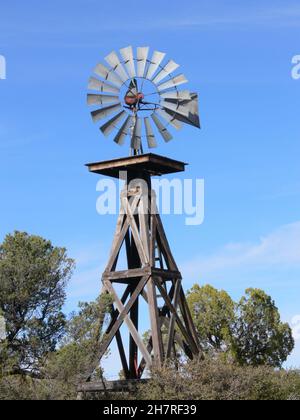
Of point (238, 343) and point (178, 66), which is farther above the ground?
point (178, 66)

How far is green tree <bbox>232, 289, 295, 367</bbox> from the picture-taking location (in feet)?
192

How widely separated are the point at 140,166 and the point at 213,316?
82.4 feet

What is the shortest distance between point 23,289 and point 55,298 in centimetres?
150

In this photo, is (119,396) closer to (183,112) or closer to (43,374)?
(43,374)

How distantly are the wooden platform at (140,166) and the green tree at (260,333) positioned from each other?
24.8 meters

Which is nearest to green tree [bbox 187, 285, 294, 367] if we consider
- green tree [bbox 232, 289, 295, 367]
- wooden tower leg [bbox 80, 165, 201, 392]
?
green tree [bbox 232, 289, 295, 367]

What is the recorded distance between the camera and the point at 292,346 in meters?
60.4

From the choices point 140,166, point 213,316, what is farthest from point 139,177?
point 213,316

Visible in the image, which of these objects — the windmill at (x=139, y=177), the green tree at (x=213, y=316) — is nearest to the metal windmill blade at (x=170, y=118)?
the windmill at (x=139, y=177)

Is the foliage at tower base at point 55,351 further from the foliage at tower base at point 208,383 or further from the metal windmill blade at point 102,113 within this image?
the metal windmill blade at point 102,113

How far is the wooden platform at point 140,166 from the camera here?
34.7 m

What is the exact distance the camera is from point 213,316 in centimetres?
5844
